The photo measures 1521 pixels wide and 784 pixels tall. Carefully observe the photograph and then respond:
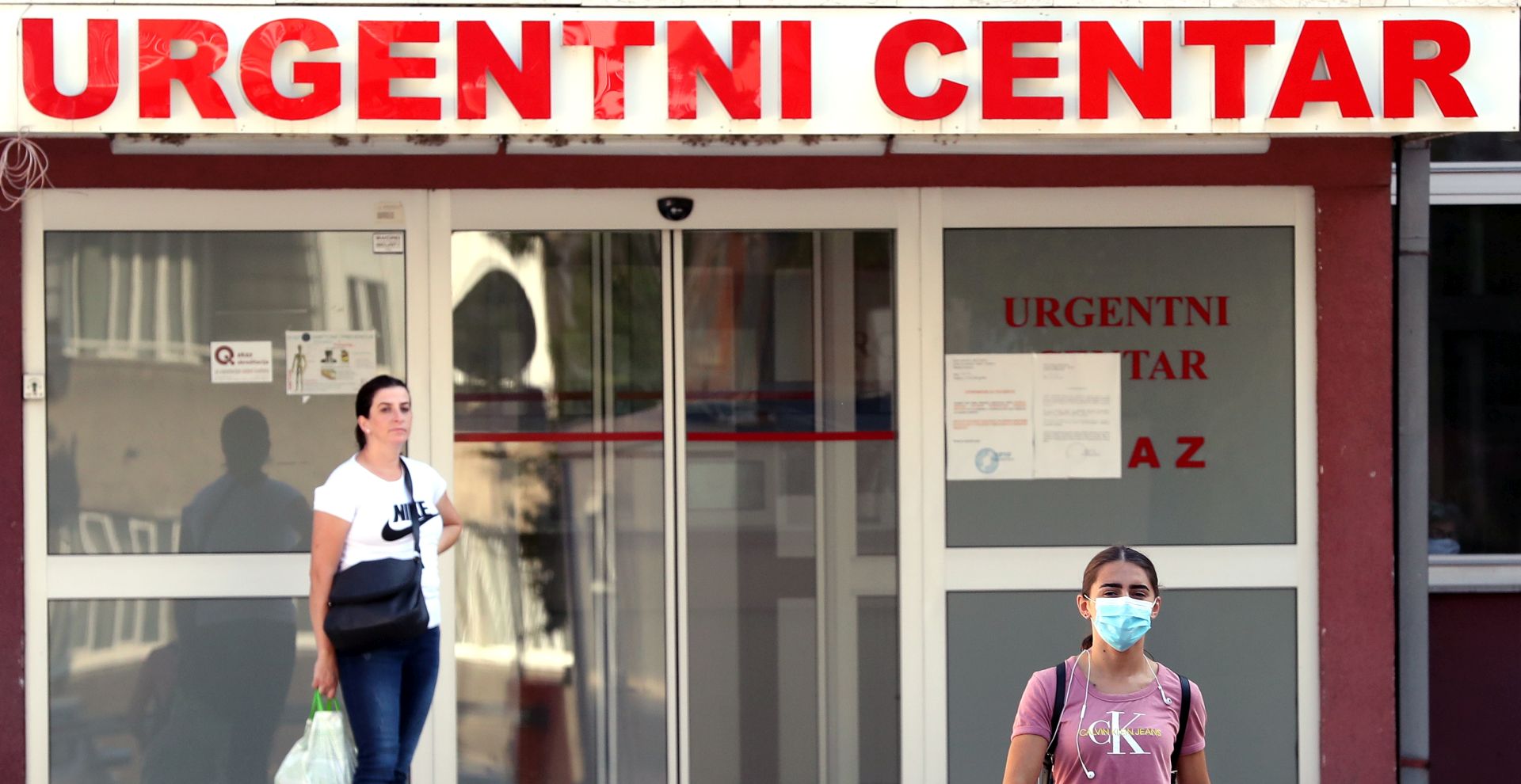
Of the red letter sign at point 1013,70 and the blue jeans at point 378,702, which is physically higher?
the red letter sign at point 1013,70

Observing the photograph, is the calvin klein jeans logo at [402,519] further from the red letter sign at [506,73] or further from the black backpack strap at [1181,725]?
the black backpack strap at [1181,725]

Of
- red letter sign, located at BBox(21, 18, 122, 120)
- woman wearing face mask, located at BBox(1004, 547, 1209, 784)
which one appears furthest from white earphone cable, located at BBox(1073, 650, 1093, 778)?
red letter sign, located at BBox(21, 18, 122, 120)

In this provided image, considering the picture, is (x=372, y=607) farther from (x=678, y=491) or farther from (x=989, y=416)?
(x=989, y=416)

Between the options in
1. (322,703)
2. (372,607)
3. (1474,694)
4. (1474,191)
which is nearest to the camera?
(372,607)

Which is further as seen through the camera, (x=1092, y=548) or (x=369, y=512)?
(x=1092, y=548)

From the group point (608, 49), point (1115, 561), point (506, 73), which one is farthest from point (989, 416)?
point (1115, 561)

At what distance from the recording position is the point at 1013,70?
A: 17.7 feet

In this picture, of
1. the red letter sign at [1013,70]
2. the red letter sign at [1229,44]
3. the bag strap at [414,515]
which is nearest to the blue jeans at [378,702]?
the bag strap at [414,515]

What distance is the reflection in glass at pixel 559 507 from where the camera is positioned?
20.9 feet

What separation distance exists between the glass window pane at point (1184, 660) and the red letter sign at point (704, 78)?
2.24m

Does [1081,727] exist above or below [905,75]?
below

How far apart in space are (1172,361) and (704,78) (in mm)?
2353

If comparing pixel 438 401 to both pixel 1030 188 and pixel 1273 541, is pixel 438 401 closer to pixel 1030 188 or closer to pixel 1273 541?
pixel 1030 188

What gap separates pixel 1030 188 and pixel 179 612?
380 centimetres
